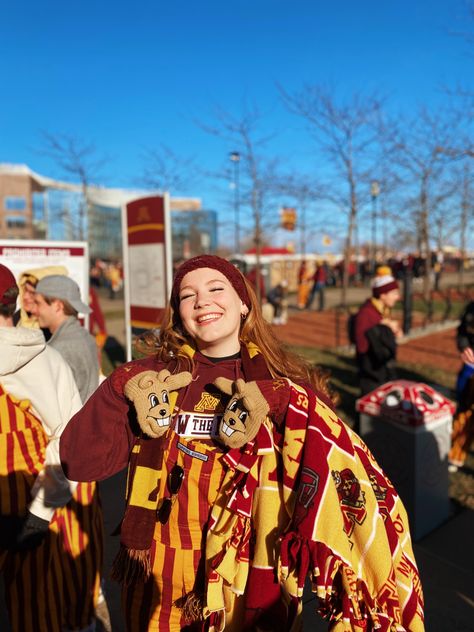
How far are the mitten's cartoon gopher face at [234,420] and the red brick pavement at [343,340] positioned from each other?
743 cm

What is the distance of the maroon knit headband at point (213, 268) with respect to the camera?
5.56 ft

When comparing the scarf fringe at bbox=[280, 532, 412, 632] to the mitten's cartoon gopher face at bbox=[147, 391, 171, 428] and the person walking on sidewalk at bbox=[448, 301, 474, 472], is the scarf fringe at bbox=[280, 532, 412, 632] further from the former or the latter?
the person walking on sidewalk at bbox=[448, 301, 474, 472]

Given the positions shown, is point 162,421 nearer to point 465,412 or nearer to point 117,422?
point 117,422

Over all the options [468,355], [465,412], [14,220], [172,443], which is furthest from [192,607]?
[14,220]

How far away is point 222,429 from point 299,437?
23 centimetres

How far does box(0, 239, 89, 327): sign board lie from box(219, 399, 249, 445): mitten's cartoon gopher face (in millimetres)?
4544

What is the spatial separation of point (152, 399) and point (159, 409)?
4 cm

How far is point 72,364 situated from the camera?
2736mm

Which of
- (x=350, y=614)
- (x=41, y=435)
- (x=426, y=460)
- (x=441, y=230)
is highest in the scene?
(x=441, y=230)

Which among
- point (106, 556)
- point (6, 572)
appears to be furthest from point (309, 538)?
point (106, 556)

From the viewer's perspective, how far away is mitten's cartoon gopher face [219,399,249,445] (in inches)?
54.0

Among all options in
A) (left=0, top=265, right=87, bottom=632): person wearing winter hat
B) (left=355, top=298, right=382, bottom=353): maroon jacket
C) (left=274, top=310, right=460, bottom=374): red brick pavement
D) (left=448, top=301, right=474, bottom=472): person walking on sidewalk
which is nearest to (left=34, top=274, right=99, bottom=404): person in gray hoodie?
(left=0, top=265, right=87, bottom=632): person wearing winter hat

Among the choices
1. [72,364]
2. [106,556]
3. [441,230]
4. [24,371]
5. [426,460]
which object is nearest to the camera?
[24,371]

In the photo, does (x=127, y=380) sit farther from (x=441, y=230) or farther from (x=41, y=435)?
(x=441, y=230)
